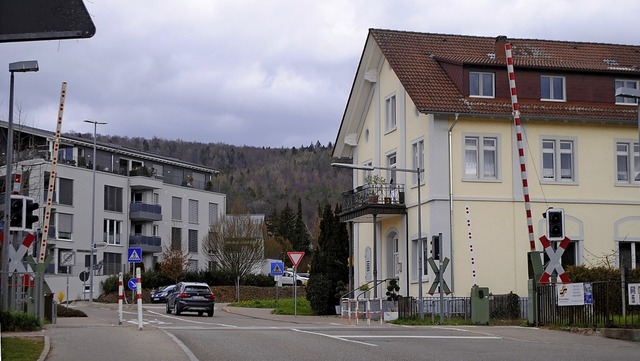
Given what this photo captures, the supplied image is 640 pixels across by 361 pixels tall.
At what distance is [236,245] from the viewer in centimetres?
7900

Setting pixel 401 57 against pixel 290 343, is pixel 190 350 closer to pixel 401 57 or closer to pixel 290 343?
pixel 290 343

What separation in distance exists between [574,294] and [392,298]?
1544 cm

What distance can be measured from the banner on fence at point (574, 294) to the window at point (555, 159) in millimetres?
15896

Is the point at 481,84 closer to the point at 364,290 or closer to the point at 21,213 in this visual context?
the point at 364,290

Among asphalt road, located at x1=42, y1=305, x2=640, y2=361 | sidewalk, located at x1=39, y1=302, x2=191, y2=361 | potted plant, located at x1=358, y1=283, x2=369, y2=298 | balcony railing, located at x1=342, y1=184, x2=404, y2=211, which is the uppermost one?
balcony railing, located at x1=342, y1=184, x2=404, y2=211

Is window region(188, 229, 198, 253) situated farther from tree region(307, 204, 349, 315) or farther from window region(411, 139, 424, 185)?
window region(411, 139, 424, 185)

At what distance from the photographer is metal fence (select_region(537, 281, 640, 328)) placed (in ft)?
73.1

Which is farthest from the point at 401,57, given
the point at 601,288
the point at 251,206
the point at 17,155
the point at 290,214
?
the point at 251,206

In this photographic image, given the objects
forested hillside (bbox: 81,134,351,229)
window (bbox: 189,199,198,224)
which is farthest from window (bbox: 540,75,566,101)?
forested hillside (bbox: 81,134,351,229)

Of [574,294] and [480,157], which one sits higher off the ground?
[480,157]

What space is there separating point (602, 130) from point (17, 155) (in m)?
24.3

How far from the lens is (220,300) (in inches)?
2906

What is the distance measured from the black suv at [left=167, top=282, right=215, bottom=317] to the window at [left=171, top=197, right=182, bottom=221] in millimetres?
43141

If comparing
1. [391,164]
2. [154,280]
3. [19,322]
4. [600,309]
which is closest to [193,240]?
[154,280]
